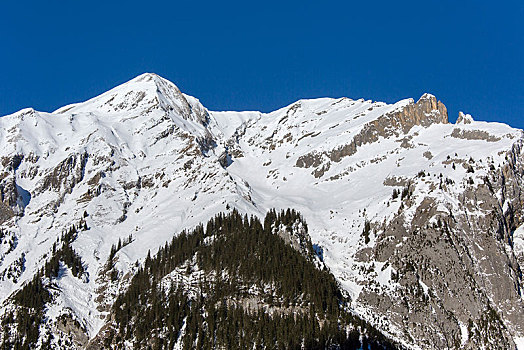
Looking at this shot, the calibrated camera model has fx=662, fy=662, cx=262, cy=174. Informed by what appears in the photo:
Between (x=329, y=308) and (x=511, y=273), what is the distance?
50.6 meters

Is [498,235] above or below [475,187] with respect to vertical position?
below

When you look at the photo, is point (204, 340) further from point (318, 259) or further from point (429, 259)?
point (429, 259)

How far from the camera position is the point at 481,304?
159 metres

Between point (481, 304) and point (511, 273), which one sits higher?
point (511, 273)

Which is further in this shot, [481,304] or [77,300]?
[77,300]

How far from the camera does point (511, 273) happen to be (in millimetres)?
167250

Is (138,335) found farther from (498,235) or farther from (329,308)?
(498,235)

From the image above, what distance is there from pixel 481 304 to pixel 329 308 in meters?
38.0

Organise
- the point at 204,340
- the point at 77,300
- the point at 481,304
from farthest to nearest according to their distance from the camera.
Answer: the point at 77,300, the point at 481,304, the point at 204,340

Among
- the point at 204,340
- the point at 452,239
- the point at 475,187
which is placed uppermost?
the point at 475,187

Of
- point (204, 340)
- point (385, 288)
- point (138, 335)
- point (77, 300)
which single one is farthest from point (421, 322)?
point (77, 300)

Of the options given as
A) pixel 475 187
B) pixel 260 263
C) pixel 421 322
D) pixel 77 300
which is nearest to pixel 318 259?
pixel 260 263

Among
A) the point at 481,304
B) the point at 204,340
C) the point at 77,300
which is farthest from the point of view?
the point at 77,300

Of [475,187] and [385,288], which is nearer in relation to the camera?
[385,288]
